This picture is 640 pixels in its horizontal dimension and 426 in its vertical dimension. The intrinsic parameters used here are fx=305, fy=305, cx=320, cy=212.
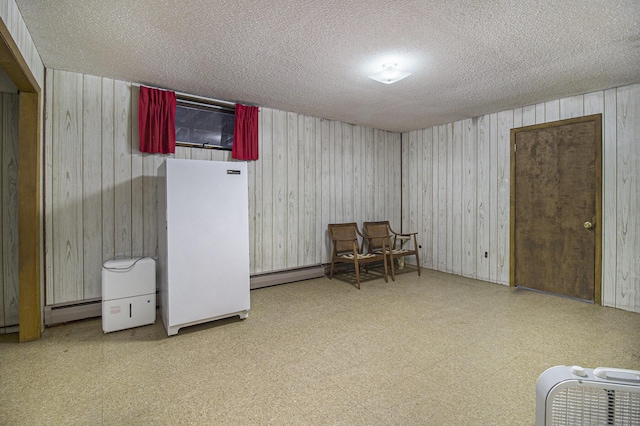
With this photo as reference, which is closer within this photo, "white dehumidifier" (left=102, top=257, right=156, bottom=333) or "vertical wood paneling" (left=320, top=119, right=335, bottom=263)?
"white dehumidifier" (left=102, top=257, right=156, bottom=333)

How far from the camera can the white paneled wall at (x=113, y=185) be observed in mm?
3068

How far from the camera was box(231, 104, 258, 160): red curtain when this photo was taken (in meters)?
4.07

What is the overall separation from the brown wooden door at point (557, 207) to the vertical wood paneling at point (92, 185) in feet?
17.1

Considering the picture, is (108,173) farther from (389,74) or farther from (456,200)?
(456,200)

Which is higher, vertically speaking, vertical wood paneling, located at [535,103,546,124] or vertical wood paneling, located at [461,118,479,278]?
vertical wood paneling, located at [535,103,546,124]

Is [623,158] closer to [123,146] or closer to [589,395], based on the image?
[589,395]

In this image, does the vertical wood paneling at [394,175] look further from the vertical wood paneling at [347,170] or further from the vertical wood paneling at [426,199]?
the vertical wood paneling at [347,170]

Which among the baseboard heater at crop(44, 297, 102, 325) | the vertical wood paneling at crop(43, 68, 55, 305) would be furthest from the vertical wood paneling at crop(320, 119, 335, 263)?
the vertical wood paneling at crop(43, 68, 55, 305)

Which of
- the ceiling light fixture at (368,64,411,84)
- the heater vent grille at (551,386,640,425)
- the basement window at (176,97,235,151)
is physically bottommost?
the heater vent grille at (551,386,640,425)

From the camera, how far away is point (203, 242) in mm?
2914

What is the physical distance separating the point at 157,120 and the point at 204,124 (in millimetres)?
620

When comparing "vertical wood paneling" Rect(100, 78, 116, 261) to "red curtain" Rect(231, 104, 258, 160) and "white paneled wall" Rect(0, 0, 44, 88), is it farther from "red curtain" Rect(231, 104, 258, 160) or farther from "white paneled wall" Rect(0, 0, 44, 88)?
"red curtain" Rect(231, 104, 258, 160)

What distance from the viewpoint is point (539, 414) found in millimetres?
1049

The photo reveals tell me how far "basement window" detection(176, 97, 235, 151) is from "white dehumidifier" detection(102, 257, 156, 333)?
157 centimetres
